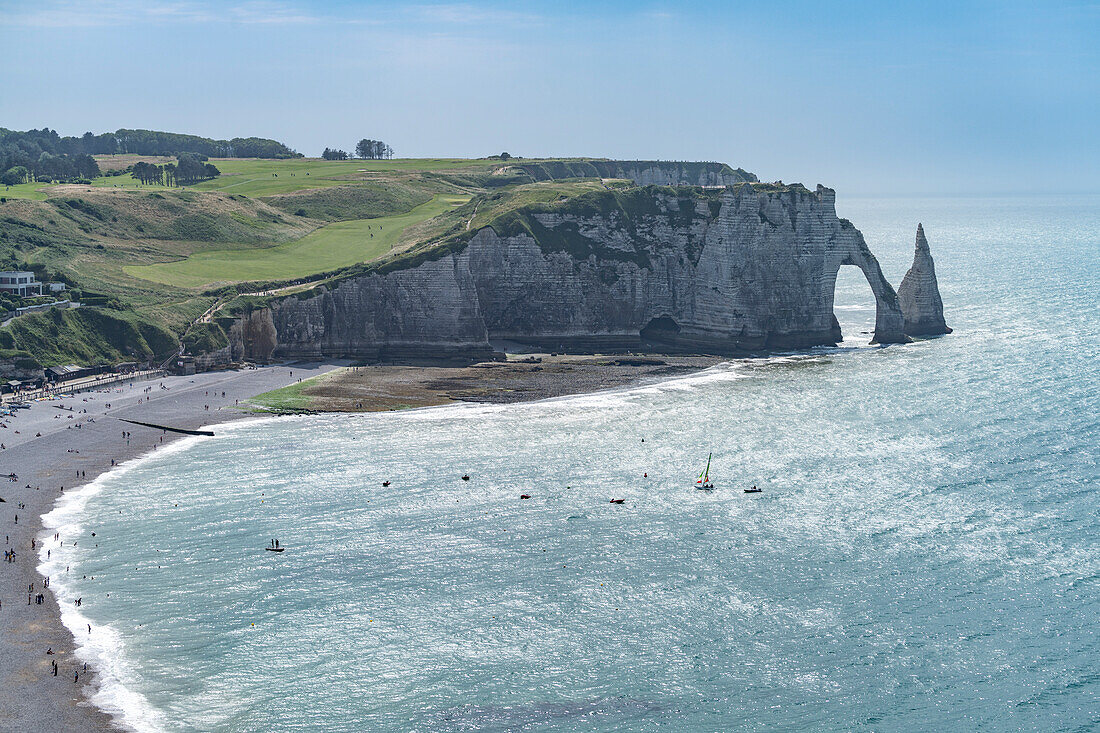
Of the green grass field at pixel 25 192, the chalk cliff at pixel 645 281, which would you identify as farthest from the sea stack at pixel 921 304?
the green grass field at pixel 25 192

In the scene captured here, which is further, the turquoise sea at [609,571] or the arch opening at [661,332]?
the arch opening at [661,332]

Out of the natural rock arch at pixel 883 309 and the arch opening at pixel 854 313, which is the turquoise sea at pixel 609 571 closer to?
the natural rock arch at pixel 883 309

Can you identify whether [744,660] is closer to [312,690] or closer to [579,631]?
[579,631]

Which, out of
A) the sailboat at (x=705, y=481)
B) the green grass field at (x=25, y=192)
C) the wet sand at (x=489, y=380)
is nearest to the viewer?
the sailboat at (x=705, y=481)

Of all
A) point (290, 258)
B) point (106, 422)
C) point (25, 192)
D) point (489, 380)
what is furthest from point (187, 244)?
point (489, 380)

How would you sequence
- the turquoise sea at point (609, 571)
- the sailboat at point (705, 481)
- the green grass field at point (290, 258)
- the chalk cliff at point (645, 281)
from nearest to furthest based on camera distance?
1. the turquoise sea at point (609, 571)
2. the sailboat at point (705, 481)
3. the chalk cliff at point (645, 281)
4. the green grass field at point (290, 258)
